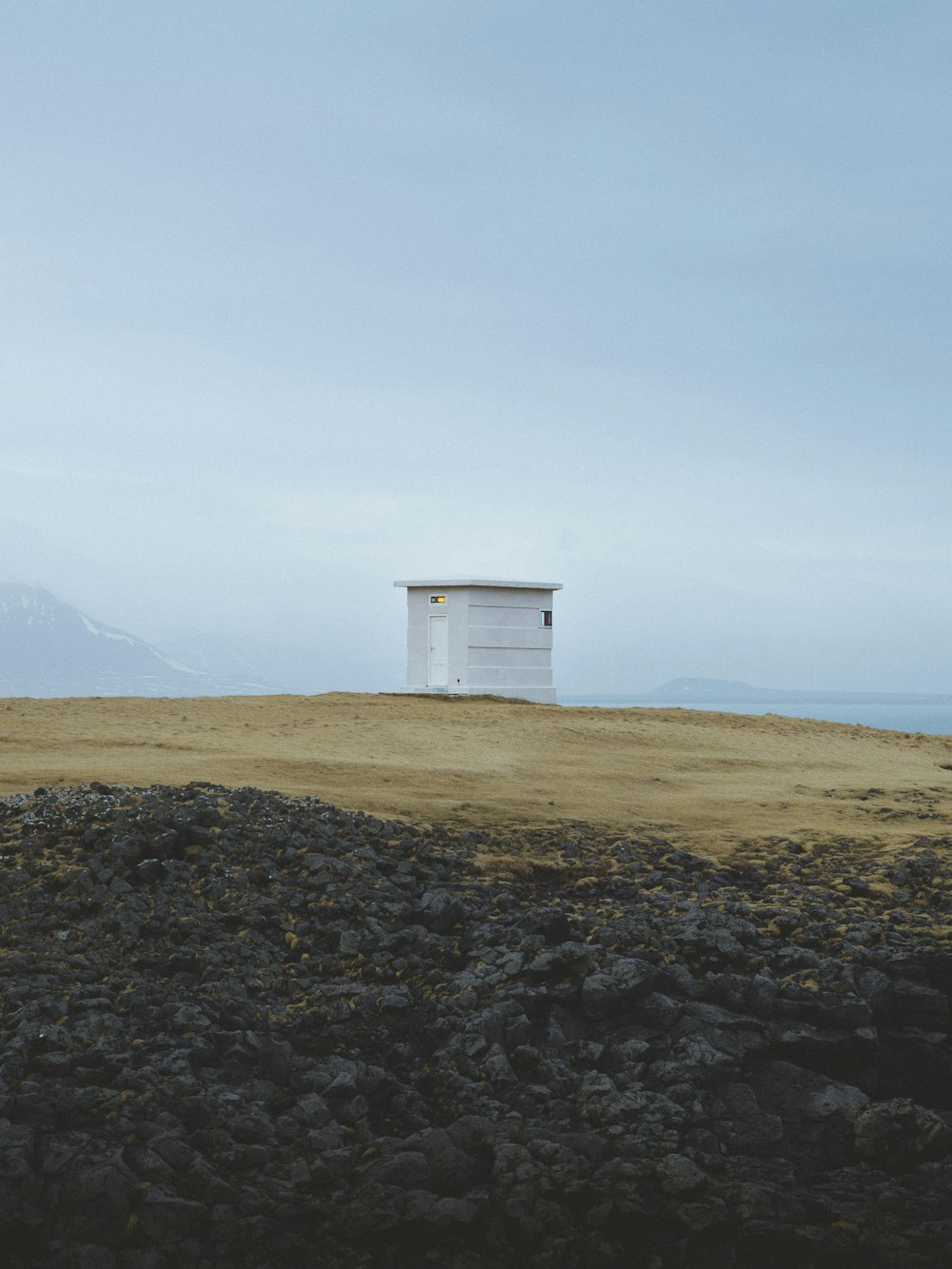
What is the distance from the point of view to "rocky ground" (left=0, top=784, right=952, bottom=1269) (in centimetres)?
464

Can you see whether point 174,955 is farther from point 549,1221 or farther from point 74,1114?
point 549,1221

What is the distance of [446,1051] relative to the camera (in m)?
5.88

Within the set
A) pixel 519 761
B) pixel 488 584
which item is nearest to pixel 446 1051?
pixel 519 761

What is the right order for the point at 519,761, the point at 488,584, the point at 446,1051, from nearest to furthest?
the point at 446,1051 → the point at 519,761 → the point at 488,584

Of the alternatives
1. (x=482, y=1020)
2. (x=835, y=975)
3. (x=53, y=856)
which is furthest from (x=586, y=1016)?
(x=53, y=856)

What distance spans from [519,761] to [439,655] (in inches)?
411

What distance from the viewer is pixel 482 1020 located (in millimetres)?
6016

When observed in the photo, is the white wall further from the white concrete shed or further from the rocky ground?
the rocky ground

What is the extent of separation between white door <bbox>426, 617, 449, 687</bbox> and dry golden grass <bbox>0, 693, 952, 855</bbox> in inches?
95.2

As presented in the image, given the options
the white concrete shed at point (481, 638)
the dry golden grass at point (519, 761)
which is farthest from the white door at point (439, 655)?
the dry golden grass at point (519, 761)

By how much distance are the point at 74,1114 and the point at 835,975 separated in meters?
4.25

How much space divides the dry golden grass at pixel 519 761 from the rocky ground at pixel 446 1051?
1595 mm

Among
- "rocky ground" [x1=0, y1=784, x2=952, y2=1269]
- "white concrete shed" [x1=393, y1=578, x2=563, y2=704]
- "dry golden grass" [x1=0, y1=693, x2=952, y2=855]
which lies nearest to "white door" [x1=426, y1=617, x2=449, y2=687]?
"white concrete shed" [x1=393, y1=578, x2=563, y2=704]

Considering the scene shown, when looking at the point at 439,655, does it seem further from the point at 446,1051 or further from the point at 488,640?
the point at 446,1051
